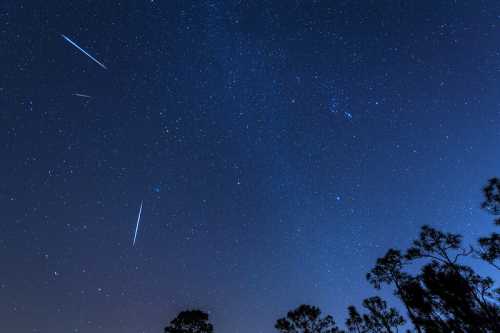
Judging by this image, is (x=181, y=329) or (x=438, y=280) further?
(x=181, y=329)

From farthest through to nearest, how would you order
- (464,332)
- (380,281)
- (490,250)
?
1. (380,281)
2. (490,250)
3. (464,332)

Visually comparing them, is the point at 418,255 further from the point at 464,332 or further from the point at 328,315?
the point at 328,315

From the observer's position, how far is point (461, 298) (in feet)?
76.8

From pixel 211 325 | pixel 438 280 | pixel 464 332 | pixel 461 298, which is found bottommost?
pixel 464 332

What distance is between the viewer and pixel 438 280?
24422mm

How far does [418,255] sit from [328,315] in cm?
1461

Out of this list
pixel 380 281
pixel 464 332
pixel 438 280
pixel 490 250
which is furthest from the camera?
pixel 380 281

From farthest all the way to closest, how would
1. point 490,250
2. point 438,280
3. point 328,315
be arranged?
1. point 328,315
2. point 438,280
3. point 490,250

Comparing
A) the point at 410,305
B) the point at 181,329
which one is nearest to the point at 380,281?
the point at 410,305

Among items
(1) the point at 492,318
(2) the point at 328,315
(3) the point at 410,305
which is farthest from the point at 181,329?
(1) the point at 492,318

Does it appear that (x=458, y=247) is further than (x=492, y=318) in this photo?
Yes

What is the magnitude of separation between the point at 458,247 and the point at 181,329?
28.5 metres

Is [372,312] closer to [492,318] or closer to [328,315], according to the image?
[328,315]

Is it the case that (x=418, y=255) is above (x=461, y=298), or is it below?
above
